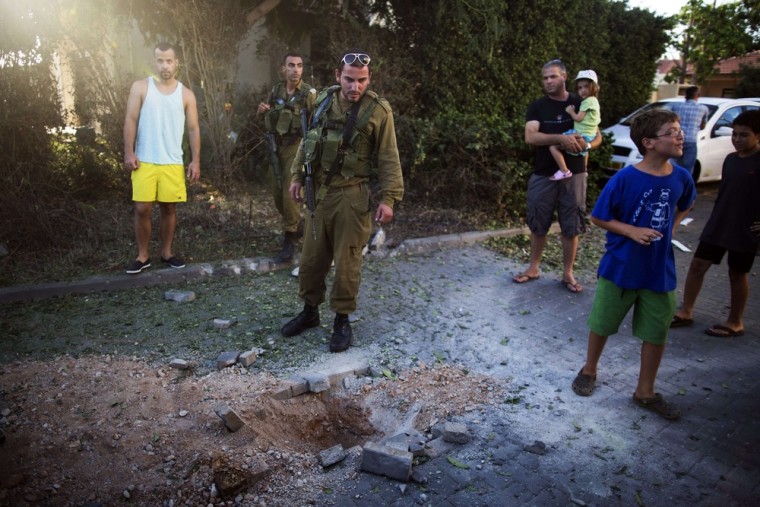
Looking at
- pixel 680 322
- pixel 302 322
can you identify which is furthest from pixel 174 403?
pixel 680 322

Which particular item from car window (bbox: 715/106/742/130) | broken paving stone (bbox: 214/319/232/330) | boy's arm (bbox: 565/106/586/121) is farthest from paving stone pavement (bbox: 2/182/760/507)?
car window (bbox: 715/106/742/130)

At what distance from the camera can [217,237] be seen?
6.34 m

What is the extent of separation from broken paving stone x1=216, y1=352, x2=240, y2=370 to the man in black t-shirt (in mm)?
3286

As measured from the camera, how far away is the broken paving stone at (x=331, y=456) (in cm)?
289

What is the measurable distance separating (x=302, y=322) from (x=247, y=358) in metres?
0.67

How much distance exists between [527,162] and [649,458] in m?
5.59

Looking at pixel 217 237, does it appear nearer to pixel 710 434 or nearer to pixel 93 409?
pixel 93 409

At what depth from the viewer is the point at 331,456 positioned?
9.60 feet

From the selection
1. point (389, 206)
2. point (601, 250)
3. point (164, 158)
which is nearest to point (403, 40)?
point (601, 250)

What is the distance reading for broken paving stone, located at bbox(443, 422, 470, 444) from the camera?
3.09 meters

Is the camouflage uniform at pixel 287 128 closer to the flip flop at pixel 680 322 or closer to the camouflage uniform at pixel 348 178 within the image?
the camouflage uniform at pixel 348 178

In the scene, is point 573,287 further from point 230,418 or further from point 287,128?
point 230,418

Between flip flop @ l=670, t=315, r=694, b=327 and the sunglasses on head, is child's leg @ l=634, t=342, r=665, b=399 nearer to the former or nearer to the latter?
flip flop @ l=670, t=315, r=694, b=327

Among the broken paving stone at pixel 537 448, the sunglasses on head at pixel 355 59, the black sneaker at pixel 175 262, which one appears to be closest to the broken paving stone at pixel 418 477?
the broken paving stone at pixel 537 448
